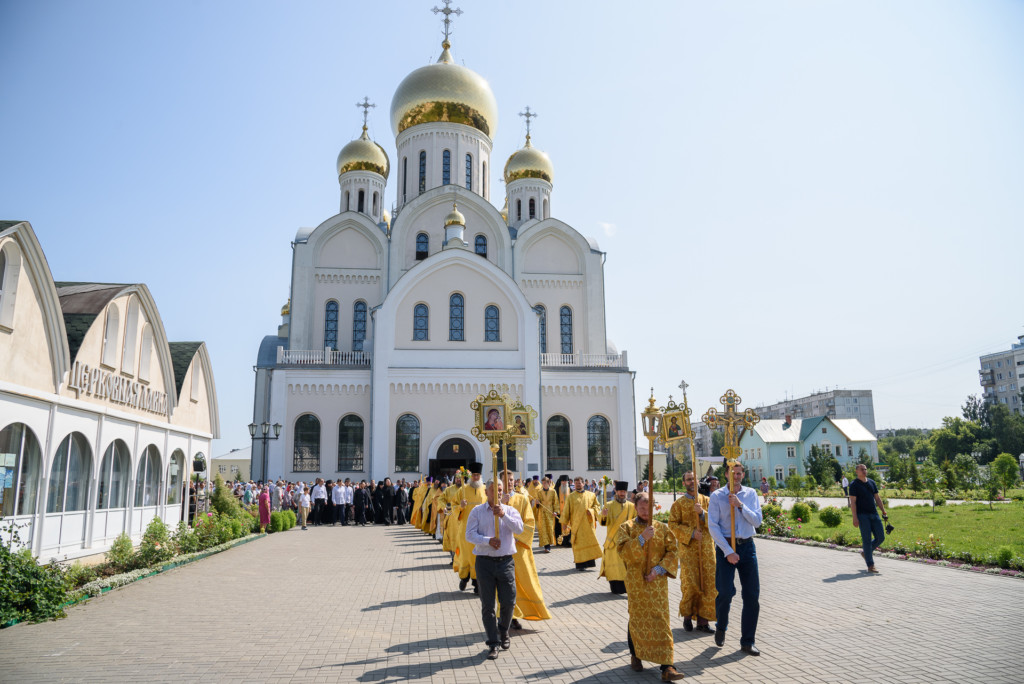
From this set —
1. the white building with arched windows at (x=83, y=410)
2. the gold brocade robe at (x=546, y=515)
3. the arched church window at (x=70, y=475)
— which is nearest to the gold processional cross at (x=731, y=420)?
the gold brocade robe at (x=546, y=515)

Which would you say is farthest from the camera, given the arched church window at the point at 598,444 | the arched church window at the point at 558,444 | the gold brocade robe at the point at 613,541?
the arched church window at the point at 598,444

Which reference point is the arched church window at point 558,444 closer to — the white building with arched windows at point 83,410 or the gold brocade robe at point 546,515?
the gold brocade robe at point 546,515

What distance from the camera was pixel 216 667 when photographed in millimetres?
5766

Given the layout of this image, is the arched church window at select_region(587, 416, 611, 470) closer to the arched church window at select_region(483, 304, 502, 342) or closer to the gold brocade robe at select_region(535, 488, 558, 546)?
the arched church window at select_region(483, 304, 502, 342)

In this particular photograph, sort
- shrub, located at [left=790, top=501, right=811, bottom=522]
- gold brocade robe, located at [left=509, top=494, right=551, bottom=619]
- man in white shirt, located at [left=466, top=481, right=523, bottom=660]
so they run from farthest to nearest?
1. shrub, located at [left=790, top=501, right=811, bottom=522]
2. gold brocade robe, located at [left=509, top=494, right=551, bottom=619]
3. man in white shirt, located at [left=466, top=481, right=523, bottom=660]

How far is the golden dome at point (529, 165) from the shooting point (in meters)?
34.0

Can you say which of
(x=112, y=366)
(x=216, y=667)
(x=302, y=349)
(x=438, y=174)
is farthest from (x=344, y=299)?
(x=216, y=667)

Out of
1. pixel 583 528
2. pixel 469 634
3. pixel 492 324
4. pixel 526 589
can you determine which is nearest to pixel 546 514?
pixel 583 528

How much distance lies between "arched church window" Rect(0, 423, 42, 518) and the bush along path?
401mm

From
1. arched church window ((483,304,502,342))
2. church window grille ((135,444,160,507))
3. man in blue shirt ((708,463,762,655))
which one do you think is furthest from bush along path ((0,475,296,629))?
arched church window ((483,304,502,342))

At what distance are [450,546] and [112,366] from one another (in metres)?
7.01

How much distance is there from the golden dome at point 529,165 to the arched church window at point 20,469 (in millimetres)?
26771

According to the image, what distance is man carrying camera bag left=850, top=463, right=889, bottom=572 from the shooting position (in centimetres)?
1022

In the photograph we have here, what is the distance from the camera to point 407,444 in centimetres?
2573
